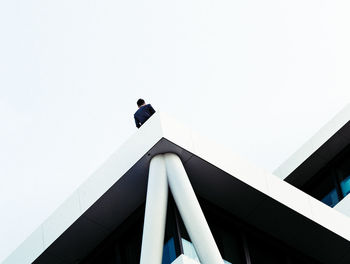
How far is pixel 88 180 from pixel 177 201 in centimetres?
200

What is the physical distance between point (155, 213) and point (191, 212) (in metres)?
0.66

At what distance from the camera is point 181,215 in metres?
17.0

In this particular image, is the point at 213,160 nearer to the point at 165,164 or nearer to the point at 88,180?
the point at 165,164

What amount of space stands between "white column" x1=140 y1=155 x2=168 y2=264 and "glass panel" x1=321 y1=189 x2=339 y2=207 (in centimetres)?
1054

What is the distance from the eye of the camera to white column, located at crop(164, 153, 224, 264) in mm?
16453

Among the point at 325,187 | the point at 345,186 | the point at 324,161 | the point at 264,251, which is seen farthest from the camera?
the point at 324,161

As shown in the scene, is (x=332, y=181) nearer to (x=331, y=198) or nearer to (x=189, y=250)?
(x=331, y=198)

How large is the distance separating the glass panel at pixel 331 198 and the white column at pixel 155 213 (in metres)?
10.5

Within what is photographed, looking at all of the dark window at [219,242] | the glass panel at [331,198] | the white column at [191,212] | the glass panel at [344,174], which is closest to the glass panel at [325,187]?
the glass panel at [331,198]

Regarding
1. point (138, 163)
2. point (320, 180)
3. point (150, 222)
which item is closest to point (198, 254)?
point (150, 222)

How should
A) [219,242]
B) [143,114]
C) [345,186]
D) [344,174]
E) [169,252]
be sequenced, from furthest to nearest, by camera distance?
[344,174]
[345,186]
[143,114]
[219,242]
[169,252]

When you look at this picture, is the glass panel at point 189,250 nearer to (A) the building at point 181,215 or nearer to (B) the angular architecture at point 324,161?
(A) the building at point 181,215

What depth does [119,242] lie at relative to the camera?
1894cm

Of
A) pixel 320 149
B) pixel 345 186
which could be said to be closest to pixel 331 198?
pixel 345 186
